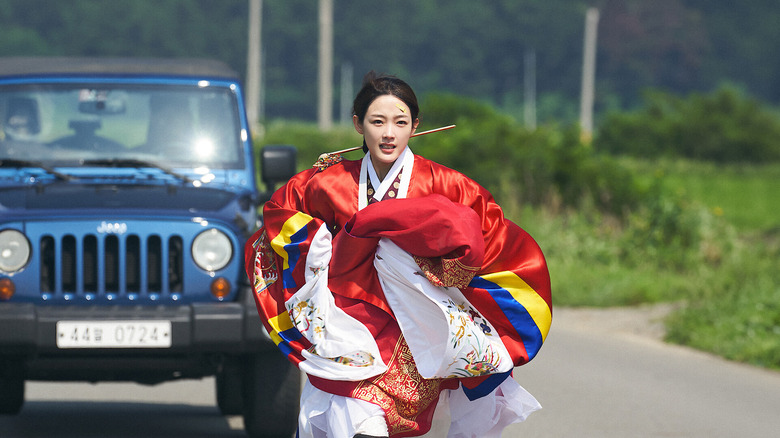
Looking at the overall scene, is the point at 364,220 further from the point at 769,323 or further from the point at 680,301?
the point at 680,301

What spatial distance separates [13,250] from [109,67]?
1915 millimetres

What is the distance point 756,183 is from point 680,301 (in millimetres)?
25973

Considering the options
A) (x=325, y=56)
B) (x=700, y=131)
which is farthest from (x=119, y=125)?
(x=700, y=131)

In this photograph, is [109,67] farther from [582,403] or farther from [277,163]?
[582,403]

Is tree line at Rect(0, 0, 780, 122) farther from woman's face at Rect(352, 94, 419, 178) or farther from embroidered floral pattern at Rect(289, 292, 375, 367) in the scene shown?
embroidered floral pattern at Rect(289, 292, 375, 367)

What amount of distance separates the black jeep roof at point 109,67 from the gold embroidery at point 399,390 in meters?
4.16

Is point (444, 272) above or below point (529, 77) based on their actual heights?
above

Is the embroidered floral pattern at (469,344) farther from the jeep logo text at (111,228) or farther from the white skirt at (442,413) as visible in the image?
the jeep logo text at (111,228)

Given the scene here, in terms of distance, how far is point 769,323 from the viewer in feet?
37.9

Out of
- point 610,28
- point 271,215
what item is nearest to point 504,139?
point 271,215

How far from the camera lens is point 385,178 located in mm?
4496

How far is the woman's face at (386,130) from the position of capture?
446cm

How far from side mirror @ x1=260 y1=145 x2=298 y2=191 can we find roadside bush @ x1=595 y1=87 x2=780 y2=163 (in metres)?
44.0

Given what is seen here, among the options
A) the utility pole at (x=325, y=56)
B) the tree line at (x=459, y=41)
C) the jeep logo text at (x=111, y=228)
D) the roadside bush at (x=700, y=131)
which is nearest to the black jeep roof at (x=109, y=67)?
the jeep logo text at (x=111, y=228)
